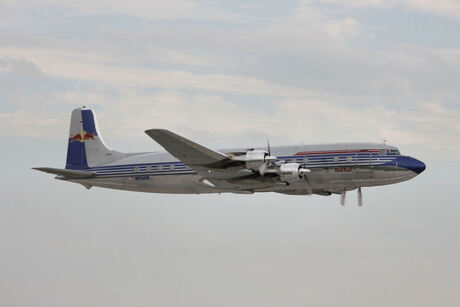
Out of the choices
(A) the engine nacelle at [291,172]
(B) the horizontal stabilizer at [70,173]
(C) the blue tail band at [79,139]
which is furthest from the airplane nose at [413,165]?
(C) the blue tail band at [79,139]

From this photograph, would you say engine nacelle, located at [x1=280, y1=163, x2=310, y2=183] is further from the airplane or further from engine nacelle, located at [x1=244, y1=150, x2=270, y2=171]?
engine nacelle, located at [x1=244, y1=150, x2=270, y2=171]

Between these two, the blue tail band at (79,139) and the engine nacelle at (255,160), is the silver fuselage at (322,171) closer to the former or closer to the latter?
the engine nacelle at (255,160)

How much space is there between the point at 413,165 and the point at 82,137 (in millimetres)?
23753

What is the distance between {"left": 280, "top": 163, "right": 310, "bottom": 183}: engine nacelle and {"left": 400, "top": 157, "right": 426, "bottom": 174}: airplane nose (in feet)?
19.5

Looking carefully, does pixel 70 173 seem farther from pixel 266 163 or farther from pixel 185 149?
pixel 266 163

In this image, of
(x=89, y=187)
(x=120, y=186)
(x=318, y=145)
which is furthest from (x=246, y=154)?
(x=89, y=187)

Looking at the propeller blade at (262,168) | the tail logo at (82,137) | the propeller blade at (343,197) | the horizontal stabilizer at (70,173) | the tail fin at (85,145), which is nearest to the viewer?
the propeller blade at (262,168)

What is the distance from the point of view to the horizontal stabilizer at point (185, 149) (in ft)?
121

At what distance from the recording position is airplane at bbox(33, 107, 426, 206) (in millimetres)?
37656

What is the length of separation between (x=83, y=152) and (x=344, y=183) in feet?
63.3

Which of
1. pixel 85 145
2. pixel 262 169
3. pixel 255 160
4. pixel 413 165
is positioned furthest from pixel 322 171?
pixel 85 145

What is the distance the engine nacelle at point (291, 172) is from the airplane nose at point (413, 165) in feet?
19.5

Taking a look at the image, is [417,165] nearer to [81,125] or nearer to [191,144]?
[191,144]

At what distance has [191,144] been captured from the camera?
37312 millimetres
